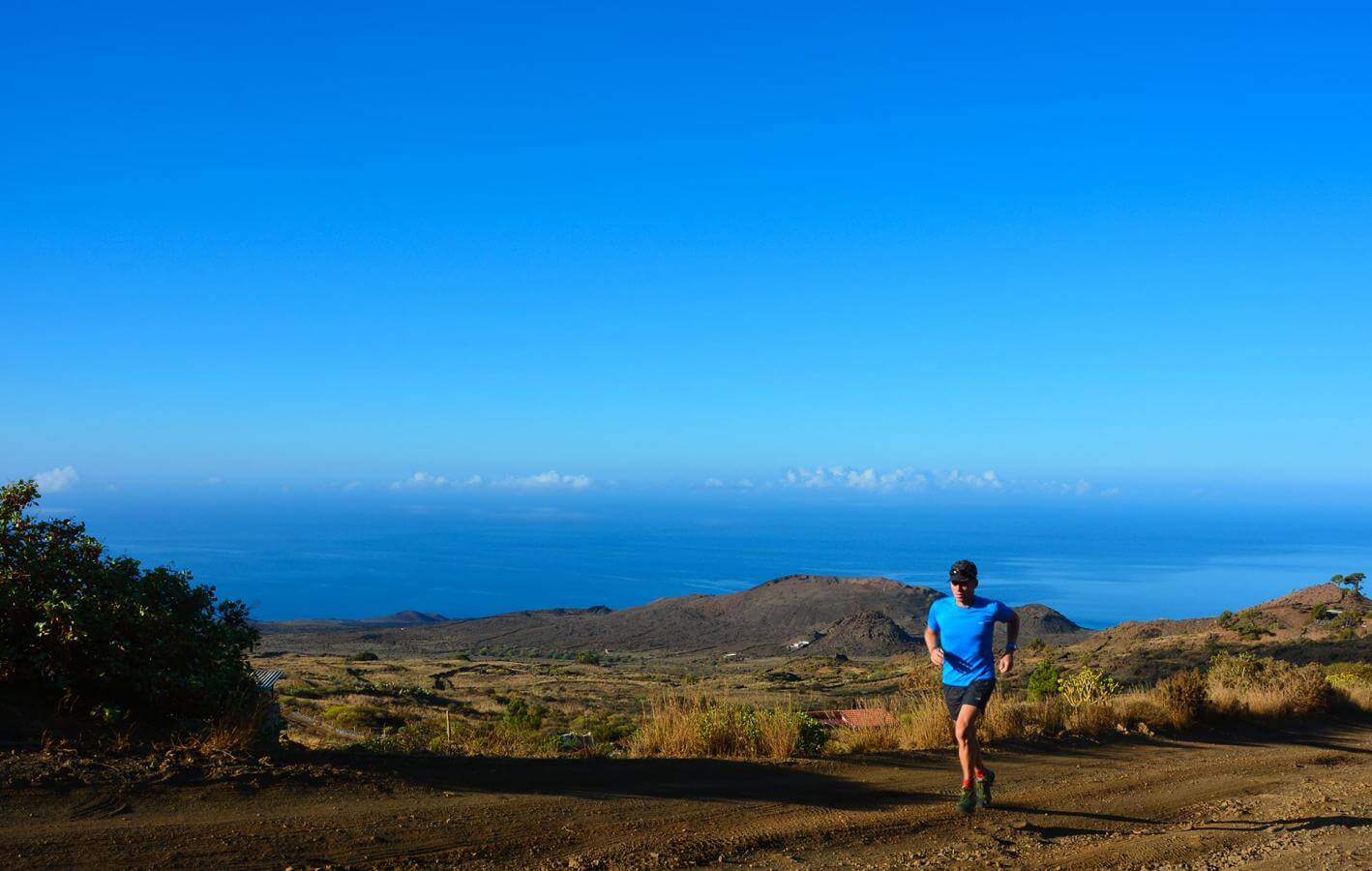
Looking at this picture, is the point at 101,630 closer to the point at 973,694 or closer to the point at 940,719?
the point at 973,694

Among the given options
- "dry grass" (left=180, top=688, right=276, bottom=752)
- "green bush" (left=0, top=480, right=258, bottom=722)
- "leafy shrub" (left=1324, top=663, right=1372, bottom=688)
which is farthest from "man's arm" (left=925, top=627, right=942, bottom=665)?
"leafy shrub" (left=1324, top=663, right=1372, bottom=688)

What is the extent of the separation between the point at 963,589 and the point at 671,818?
8.54ft

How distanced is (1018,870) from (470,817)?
3.50 meters

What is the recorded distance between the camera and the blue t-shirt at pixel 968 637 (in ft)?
21.8

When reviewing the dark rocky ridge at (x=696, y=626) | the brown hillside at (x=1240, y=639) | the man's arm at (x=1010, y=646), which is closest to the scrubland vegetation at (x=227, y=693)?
the man's arm at (x=1010, y=646)

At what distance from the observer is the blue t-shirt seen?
6633 mm

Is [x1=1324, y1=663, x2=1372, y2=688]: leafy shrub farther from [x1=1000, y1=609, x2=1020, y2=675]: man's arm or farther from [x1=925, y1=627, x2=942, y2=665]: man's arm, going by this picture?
[x1=925, y1=627, x2=942, y2=665]: man's arm

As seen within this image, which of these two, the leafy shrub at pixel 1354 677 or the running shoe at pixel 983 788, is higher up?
the running shoe at pixel 983 788

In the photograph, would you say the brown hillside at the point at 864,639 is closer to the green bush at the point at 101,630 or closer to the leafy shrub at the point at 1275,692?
the leafy shrub at the point at 1275,692

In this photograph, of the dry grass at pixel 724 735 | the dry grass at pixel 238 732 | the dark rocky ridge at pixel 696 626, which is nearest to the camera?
the dry grass at pixel 238 732

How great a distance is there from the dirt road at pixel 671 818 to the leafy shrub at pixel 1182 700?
2761mm

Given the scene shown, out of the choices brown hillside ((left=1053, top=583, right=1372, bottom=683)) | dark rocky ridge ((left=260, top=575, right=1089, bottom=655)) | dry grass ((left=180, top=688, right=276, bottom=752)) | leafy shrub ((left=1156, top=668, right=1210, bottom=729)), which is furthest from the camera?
dark rocky ridge ((left=260, top=575, right=1089, bottom=655))

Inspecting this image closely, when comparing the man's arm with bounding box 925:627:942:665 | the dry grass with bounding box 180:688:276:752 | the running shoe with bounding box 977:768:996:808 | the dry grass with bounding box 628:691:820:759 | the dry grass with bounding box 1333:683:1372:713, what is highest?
the man's arm with bounding box 925:627:942:665

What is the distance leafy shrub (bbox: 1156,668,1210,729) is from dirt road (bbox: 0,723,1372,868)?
9.06 feet
